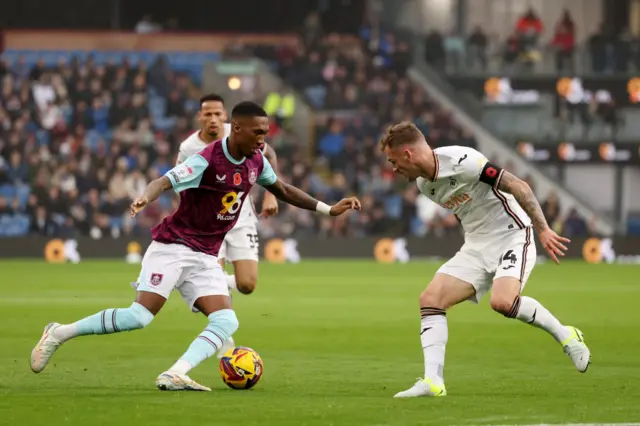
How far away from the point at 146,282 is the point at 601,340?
19.2ft

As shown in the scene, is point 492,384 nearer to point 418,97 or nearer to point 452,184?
point 452,184

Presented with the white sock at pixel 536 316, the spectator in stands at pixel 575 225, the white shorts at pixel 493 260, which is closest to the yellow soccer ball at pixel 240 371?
the white shorts at pixel 493 260

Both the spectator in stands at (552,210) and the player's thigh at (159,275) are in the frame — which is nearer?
the player's thigh at (159,275)

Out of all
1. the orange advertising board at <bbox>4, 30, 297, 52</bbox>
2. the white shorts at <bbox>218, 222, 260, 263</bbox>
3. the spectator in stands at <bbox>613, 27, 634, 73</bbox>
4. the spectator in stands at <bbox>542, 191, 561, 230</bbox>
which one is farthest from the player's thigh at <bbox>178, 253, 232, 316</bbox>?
the spectator in stands at <bbox>613, 27, 634, 73</bbox>

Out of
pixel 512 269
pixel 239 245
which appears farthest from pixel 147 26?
pixel 512 269

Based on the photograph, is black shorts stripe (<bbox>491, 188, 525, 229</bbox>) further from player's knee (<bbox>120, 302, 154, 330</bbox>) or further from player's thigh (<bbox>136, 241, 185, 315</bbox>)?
player's knee (<bbox>120, 302, 154, 330</bbox>)

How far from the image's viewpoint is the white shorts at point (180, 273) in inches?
382

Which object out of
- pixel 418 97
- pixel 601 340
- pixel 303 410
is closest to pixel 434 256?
pixel 418 97

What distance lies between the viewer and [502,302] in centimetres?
970

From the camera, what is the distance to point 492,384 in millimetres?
10234

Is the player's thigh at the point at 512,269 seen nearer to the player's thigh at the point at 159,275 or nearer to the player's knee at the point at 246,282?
the player's thigh at the point at 159,275

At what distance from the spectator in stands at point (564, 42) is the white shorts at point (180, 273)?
2813 cm

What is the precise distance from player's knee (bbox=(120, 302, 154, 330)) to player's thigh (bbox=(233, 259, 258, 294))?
363 centimetres

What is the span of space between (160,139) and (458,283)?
23493mm
